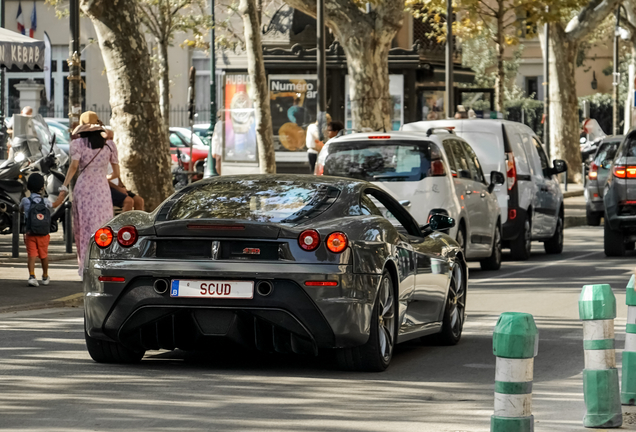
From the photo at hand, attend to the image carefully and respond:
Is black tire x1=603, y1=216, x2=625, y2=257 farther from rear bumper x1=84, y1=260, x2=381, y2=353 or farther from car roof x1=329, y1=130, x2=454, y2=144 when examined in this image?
rear bumper x1=84, y1=260, x2=381, y2=353

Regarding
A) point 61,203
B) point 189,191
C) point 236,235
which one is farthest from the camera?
point 61,203

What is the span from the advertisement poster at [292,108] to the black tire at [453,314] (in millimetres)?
24004

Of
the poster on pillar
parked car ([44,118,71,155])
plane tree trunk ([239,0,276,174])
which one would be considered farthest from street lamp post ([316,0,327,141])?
the poster on pillar

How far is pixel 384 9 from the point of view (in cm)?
2877

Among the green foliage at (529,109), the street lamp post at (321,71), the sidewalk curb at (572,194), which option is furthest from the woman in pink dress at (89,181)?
the green foliage at (529,109)

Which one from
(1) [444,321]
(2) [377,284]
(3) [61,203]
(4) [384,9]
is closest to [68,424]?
(2) [377,284]

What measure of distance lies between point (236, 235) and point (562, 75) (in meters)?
34.0

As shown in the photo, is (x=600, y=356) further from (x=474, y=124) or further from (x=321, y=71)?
(x=321, y=71)

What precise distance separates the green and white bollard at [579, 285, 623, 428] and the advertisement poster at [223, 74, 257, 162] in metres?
27.8

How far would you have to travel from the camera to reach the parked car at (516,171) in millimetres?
18375

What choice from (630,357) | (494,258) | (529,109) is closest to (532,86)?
(529,109)

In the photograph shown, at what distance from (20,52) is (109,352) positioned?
7893 mm

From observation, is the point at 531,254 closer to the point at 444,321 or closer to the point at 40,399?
the point at 444,321

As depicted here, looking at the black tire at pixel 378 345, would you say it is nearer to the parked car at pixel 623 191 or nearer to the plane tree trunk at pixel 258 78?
the parked car at pixel 623 191
